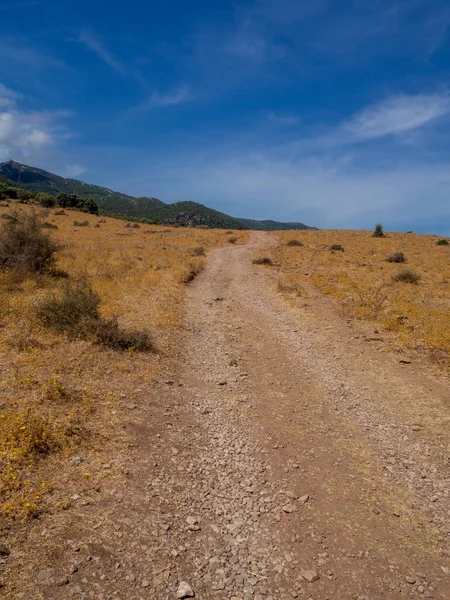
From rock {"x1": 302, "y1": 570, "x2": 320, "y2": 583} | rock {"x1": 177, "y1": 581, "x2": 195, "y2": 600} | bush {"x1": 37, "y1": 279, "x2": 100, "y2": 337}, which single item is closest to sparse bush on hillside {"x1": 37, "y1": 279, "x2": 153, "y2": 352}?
bush {"x1": 37, "y1": 279, "x2": 100, "y2": 337}

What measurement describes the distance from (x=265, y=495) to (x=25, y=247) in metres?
14.8

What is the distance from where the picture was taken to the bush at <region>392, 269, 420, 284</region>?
20409 millimetres

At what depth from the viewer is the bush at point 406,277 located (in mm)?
20409

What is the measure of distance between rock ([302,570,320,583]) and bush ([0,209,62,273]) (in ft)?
49.2

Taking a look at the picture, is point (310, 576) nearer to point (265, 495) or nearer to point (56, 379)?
point (265, 495)

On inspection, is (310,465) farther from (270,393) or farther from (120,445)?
(120,445)

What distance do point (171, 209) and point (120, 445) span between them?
138 meters

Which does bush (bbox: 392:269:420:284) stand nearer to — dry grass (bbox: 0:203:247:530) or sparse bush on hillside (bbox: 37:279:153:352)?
dry grass (bbox: 0:203:247:530)

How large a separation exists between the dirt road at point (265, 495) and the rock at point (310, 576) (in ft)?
0.05

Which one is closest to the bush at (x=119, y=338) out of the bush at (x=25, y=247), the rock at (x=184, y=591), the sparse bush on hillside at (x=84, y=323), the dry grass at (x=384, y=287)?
the sparse bush on hillside at (x=84, y=323)

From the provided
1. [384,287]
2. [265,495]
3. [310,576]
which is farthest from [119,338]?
[384,287]

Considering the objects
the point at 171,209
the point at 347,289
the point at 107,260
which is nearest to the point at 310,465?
the point at 347,289

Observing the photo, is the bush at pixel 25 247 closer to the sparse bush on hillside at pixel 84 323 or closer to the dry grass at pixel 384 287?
the sparse bush on hillside at pixel 84 323

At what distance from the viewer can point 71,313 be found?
33.9 feet
